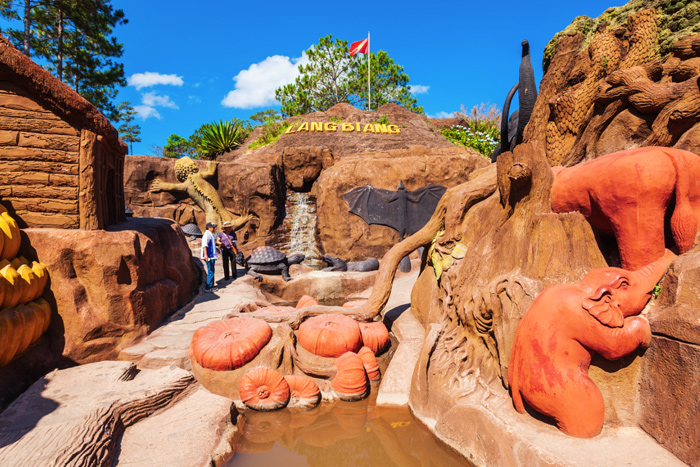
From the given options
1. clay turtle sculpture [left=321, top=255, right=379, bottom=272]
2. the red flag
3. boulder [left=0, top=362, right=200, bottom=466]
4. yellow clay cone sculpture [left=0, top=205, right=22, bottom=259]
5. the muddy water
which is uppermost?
the red flag

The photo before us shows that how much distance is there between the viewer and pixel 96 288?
13.7ft

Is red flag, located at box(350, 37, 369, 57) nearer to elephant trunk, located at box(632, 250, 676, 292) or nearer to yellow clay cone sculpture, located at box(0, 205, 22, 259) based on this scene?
yellow clay cone sculpture, located at box(0, 205, 22, 259)

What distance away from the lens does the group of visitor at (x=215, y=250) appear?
710cm

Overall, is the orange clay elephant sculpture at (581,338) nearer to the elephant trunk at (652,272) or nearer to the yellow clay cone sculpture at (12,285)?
the elephant trunk at (652,272)

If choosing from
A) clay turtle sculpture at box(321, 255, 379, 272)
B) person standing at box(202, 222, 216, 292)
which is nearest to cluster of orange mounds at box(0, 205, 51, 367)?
person standing at box(202, 222, 216, 292)

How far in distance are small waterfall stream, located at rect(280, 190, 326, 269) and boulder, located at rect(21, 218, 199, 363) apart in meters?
6.83

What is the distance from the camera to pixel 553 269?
2787mm

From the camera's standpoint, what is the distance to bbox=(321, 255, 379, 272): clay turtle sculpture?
380 inches

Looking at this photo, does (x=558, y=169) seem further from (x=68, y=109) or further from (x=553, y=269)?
(x=68, y=109)

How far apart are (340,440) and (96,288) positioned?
300cm

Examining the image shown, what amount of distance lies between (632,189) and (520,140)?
2.84 m

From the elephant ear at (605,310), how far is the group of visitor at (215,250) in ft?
20.1

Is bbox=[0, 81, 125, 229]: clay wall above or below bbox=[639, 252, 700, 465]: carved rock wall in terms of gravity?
above

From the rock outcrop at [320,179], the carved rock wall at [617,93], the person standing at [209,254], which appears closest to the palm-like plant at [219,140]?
the rock outcrop at [320,179]
